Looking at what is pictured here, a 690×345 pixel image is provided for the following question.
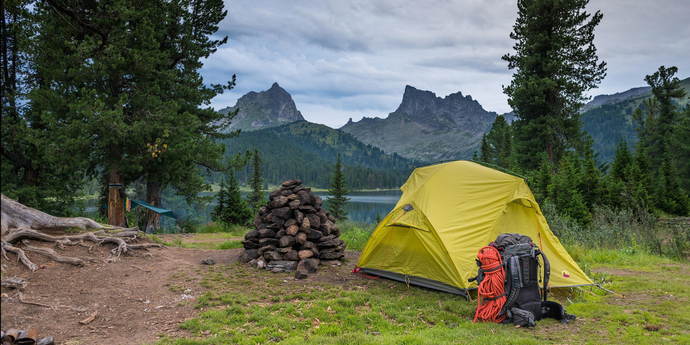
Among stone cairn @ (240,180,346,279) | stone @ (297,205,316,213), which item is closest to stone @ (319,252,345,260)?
stone cairn @ (240,180,346,279)

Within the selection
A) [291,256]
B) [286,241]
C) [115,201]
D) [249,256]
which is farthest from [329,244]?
[115,201]

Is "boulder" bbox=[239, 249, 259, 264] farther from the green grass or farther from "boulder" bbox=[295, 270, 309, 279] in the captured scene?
"boulder" bbox=[295, 270, 309, 279]

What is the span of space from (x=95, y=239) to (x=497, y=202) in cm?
891

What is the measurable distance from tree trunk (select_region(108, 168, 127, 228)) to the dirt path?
6.83 m

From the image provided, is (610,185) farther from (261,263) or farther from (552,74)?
(261,263)

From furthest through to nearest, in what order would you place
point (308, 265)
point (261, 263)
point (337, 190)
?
point (337, 190)
point (261, 263)
point (308, 265)

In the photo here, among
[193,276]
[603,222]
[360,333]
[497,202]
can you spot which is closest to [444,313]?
[360,333]

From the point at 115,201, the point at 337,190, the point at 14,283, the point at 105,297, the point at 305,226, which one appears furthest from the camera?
the point at 337,190

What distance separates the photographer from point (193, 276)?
7.83 m

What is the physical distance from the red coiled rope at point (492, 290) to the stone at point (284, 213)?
17.8ft

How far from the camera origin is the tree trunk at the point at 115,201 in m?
13.6

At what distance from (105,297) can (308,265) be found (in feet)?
14.4

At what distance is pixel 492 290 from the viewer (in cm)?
568

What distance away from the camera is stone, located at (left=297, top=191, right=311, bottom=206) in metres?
9.79
